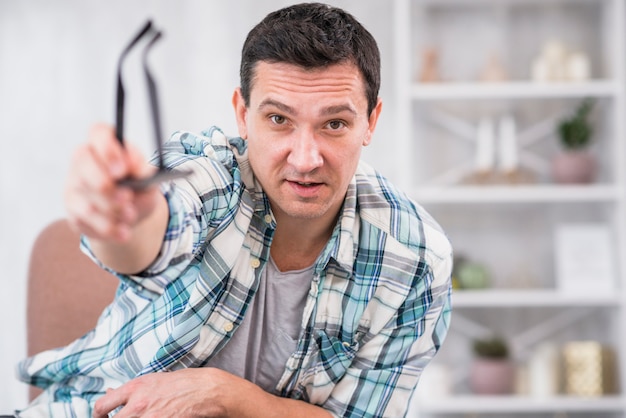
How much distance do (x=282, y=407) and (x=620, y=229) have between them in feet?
7.42

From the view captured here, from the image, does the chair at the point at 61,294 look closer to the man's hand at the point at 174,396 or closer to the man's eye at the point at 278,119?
the man's hand at the point at 174,396

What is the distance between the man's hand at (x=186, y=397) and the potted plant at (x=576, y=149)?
91.3 inches

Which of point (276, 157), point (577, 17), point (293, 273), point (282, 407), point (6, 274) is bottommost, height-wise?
point (6, 274)

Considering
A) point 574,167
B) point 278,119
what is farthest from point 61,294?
point 574,167

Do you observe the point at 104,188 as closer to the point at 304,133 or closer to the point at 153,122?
the point at 153,122

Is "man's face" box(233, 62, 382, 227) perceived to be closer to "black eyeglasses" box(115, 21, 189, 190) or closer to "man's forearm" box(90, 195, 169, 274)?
"man's forearm" box(90, 195, 169, 274)

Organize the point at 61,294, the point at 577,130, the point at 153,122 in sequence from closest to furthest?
1. the point at 153,122
2. the point at 61,294
3. the point at 577,130

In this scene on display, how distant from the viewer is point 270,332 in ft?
5.16

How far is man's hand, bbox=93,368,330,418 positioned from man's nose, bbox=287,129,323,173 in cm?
38

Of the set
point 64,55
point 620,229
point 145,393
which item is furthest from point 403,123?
point 145,393

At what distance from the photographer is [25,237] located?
12.2 feet

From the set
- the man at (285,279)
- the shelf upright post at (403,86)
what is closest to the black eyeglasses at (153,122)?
the man at (285,279)

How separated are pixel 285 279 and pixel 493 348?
201 cm

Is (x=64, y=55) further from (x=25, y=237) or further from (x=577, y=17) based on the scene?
(x=577, y=17)
